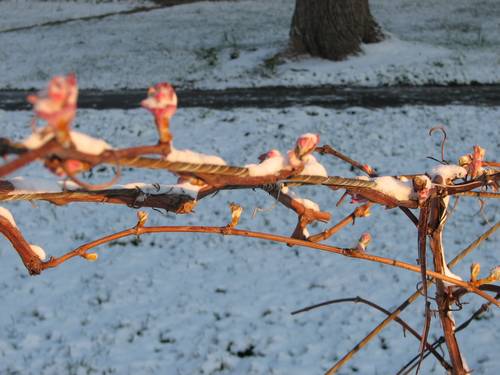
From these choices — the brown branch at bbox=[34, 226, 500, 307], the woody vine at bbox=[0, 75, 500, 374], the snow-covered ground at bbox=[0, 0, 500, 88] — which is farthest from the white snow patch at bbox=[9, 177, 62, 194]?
the snow-covered ground at bbox=[0, 0, 500, 88]

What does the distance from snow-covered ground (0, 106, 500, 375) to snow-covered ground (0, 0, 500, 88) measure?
15.7ft

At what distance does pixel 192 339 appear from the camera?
4.61 m

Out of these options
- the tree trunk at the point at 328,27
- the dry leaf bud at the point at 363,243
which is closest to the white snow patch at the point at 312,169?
the dry leaf bud at the point at 363,243

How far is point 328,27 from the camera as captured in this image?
12.4 m

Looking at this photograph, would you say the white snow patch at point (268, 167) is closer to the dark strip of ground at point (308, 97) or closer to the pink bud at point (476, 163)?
the pink bud at point (476, 163)

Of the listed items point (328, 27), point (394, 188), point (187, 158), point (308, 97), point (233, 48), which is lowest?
point (308, 97)

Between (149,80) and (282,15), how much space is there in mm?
6841

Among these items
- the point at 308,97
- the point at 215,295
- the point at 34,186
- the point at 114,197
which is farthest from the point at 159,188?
the point at 308,97

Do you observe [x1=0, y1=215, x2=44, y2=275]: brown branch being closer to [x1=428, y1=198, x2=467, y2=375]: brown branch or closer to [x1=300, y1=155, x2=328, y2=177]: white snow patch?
[x1=300, y1=155, x2=328, y2=177]: white snow patch

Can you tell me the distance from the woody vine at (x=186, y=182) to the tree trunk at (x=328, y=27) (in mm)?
11567

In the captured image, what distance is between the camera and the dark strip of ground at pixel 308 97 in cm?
998

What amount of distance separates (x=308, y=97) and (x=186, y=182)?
9.85m

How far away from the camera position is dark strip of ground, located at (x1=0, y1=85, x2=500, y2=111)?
9984mm

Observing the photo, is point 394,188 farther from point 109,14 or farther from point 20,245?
point 109,14
